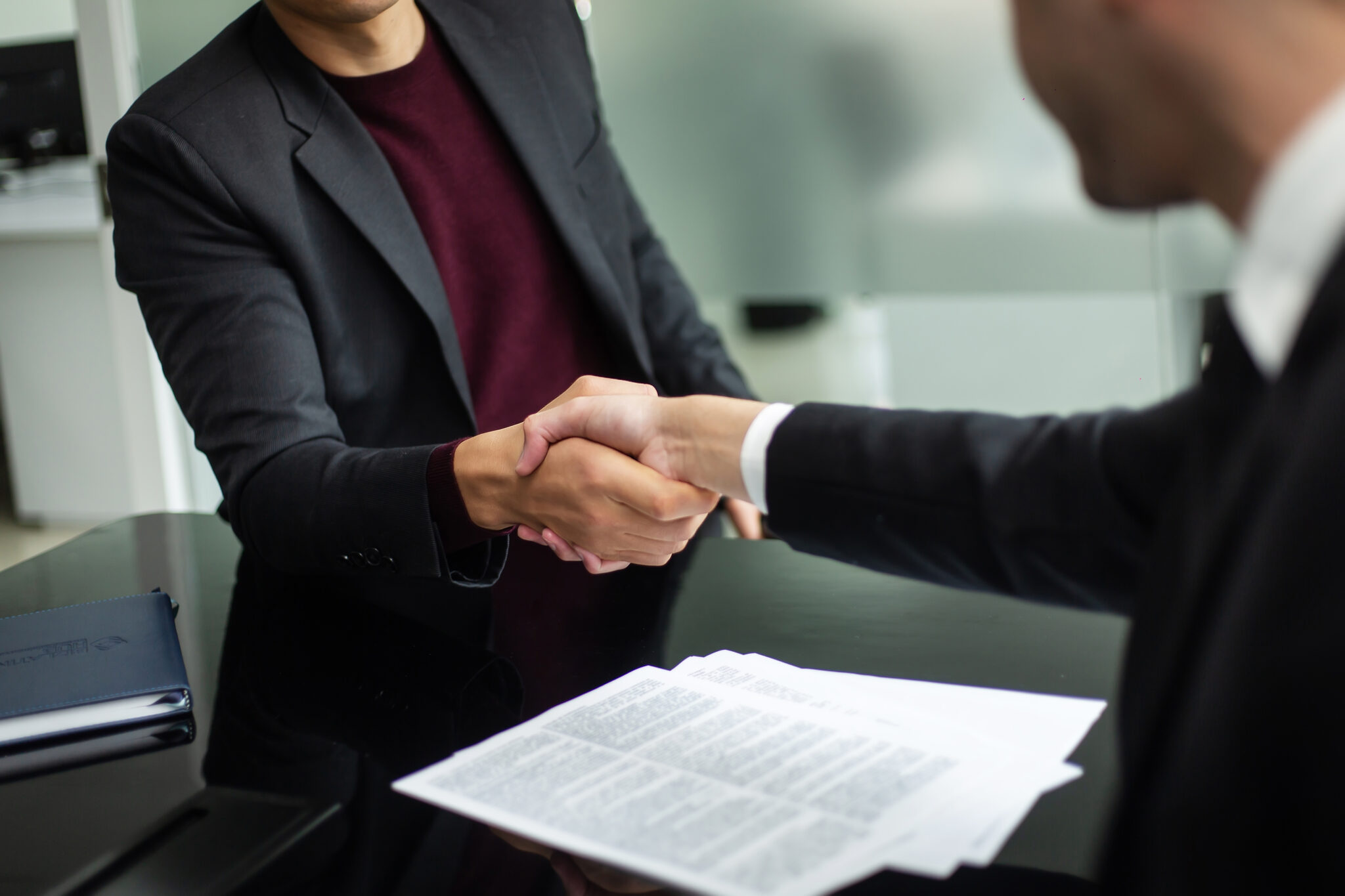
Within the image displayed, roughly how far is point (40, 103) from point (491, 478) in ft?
11.2

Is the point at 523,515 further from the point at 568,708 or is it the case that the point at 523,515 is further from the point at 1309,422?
the point at 1309,422

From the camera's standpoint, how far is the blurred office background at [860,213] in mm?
2166

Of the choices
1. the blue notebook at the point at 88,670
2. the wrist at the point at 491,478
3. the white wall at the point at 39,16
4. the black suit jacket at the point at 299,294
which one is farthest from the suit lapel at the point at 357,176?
the white wall at the point at 39,16

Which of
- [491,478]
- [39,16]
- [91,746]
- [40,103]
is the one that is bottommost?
[91,746]

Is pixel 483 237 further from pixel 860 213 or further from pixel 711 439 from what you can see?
pixel 860 213

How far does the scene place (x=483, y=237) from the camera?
145 centimetres

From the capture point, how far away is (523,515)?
105 cm

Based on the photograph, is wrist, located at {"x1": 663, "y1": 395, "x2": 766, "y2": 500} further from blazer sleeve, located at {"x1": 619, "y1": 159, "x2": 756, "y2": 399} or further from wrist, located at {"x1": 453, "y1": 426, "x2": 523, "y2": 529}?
blazer sleeve, located at {"x1": 619, "y1": 159, "x2": 756, "y2": 399}

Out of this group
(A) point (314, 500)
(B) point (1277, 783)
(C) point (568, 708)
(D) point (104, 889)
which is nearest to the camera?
(B) point (1277, 783)

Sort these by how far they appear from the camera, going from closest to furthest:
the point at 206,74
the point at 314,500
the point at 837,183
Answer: the point at 314,500 → the point at 206,74 → the point at 837,183

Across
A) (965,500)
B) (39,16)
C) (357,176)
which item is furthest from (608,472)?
(39,16)

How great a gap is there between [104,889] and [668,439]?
527 mm

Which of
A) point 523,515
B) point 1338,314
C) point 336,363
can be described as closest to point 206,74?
point 336,363

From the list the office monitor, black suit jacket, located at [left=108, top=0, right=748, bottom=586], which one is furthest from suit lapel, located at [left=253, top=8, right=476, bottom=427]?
the office monitor
